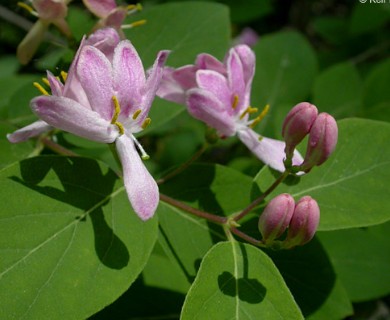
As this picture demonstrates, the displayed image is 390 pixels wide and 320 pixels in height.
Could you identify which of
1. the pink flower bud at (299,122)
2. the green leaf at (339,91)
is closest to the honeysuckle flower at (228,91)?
the pink flower bud at (299,122)

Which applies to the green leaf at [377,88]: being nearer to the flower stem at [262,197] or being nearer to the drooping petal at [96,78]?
the flower stem at [262,197]

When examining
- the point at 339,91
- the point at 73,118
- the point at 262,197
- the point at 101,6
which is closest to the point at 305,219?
the point at 262,197

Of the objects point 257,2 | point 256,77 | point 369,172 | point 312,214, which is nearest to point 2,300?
point 312,214

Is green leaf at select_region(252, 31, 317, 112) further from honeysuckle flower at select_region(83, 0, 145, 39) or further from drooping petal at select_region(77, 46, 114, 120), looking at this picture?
drooping petal at select_region(77, 46, 114, 120)

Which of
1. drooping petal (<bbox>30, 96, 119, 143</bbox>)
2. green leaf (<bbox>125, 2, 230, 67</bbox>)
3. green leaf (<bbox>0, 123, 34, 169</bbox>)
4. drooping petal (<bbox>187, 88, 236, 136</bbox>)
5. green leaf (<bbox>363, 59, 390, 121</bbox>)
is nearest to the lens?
drooping petal (<bbox>30, 96, 119, 143</bbox>)

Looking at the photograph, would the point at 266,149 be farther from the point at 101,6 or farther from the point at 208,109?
the point at 101,6

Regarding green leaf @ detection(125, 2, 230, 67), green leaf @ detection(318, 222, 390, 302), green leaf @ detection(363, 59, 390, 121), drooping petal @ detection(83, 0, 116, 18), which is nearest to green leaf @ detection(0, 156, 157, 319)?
drooping petal @ detection(83, 0, 116, 18)
